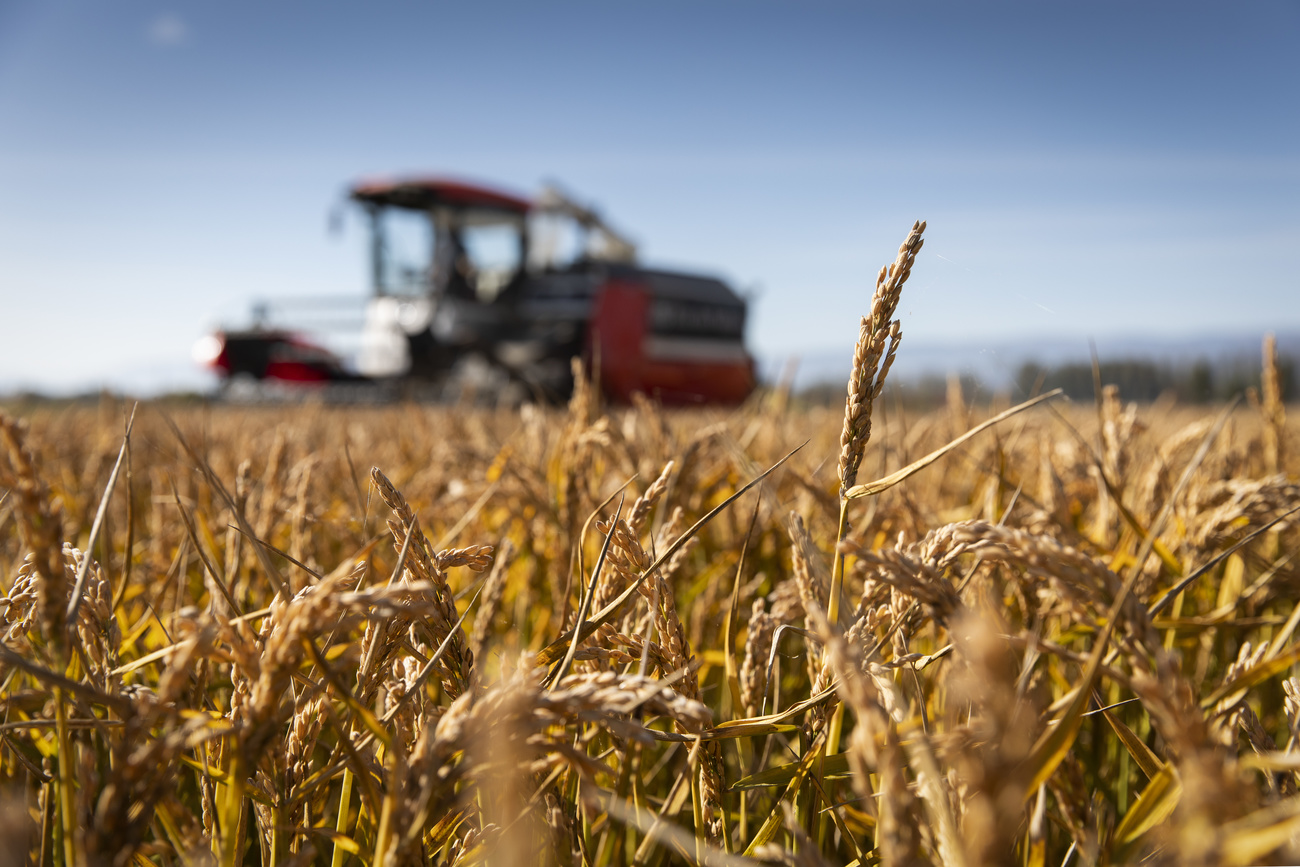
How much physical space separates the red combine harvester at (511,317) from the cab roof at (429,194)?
2 centimetres

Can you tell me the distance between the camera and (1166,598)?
488mm

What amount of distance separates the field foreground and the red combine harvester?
30.6ft

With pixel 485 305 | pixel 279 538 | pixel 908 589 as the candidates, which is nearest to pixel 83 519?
pixel 279 538

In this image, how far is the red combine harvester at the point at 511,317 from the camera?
10.7m

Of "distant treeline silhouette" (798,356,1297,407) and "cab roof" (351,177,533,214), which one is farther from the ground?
"cab roof" (351,177,533,214)

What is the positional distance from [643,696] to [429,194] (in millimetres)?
11876

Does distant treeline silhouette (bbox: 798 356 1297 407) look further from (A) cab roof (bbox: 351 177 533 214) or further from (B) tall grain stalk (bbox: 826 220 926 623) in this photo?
(A) cab roof (bbox: 351 177 533 214)

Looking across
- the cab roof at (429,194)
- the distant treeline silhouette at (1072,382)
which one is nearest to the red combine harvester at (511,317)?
the cab roof at (429,194)

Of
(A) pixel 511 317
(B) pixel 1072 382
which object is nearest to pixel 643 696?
(B) pixel 1072 382

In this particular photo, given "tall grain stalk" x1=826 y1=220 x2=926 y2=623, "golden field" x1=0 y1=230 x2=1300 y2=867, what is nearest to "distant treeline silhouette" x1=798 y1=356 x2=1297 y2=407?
"golden field" x1=0 y1=230 x2=1300 y2=867

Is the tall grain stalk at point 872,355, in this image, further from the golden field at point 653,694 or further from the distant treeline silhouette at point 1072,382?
the distant treeline silhouette at point 1072,382

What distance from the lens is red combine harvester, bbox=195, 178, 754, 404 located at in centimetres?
1069

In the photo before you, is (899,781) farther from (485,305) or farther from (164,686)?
(485,305)

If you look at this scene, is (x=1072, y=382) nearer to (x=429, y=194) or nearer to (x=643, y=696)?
(x=643, y=696)
